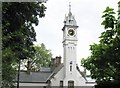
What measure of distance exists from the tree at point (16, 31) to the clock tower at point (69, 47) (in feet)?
79.7

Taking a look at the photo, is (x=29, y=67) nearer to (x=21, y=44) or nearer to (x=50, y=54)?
(x=50, y=54)

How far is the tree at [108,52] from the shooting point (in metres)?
13.8

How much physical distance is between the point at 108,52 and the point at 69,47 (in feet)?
104

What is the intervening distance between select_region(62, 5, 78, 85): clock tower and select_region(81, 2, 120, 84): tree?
1169 inches

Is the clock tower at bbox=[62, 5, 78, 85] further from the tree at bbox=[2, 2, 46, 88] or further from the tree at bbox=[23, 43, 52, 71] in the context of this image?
the tree at bbox=[2, 2, 46, 88]

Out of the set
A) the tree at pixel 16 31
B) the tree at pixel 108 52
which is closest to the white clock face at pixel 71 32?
the tree at pixel 16 31

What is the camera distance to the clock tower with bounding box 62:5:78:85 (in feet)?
148

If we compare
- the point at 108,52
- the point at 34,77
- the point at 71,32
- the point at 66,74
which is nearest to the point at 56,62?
the point at 66,74

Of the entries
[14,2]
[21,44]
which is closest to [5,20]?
[14,2]

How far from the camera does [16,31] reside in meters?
18.4

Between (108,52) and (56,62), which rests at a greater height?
(56,62)

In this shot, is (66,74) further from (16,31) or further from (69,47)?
(16,31)

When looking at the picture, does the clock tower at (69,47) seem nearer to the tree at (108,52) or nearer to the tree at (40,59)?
the tree at (40,59)

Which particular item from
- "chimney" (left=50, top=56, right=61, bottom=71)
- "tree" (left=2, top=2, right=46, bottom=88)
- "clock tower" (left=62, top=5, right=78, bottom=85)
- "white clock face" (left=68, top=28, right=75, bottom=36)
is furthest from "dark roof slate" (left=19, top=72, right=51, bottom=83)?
"tree" (left=2, top=2, right=46, bottom=88)
